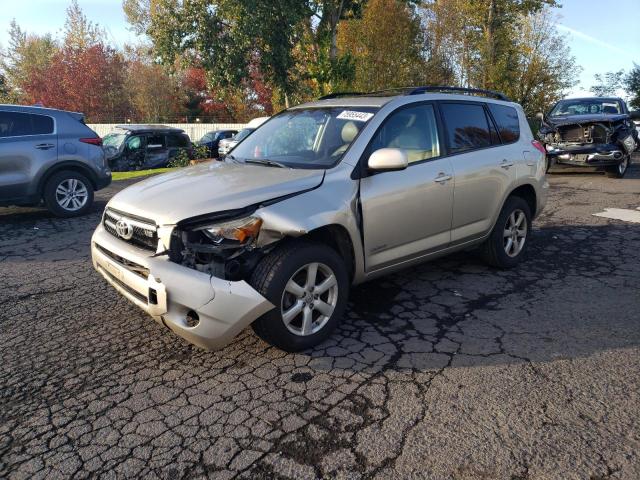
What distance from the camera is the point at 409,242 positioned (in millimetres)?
4062

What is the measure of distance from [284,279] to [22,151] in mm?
6117

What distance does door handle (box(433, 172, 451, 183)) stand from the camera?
165 inches

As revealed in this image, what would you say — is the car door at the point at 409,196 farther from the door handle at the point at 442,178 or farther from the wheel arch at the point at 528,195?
the wheel arch at the point at 528,195

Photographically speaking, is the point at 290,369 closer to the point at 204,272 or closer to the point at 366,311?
the point at 204,272

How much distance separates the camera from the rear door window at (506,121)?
5.08 m

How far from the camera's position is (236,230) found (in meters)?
3.12

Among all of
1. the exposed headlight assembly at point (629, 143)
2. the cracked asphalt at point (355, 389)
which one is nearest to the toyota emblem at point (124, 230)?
the cracked asphalt at point (355, 389)

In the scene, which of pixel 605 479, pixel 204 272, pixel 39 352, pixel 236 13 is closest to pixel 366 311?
pixel 204 272

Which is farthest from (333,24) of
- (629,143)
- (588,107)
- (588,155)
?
(629,143)

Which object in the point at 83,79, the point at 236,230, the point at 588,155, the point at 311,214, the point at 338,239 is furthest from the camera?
the point at 83,79

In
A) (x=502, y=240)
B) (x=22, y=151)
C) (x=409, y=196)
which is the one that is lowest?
(x=502, y=240)

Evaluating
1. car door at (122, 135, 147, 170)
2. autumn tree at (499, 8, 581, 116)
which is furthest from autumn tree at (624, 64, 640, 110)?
car door at (122, 135, 147, 170)

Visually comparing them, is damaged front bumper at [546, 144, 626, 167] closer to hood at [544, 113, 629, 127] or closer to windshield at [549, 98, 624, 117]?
hood at [544, 113, 629, 127]

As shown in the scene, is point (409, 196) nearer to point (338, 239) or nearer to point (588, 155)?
point (338, 239)
